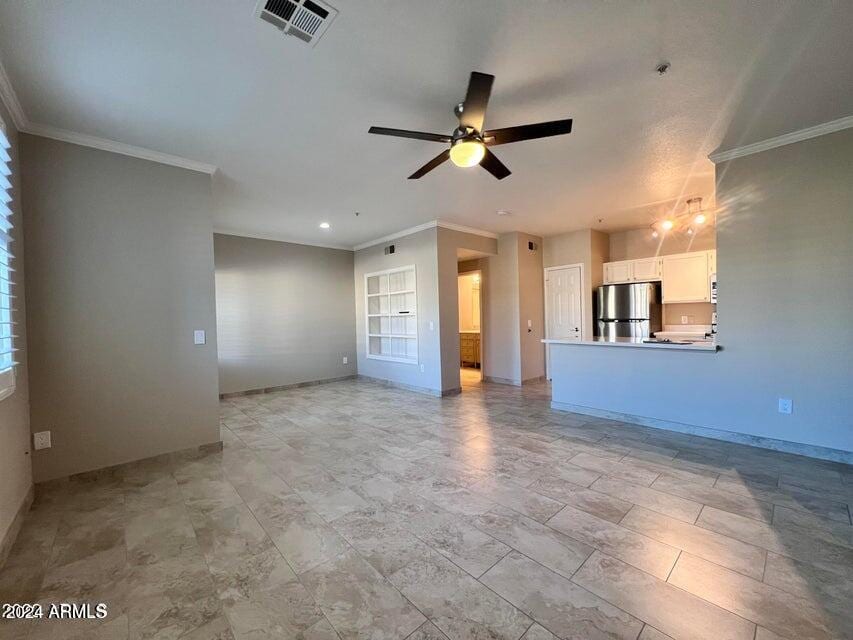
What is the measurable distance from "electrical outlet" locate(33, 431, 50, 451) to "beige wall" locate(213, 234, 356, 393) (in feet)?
10.5

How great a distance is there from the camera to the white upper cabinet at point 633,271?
5938mm

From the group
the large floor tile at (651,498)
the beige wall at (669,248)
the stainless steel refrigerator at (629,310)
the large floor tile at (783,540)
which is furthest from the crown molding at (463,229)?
the large floor tile at (783,540)

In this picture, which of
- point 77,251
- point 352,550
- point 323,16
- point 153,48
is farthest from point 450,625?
point 77,251

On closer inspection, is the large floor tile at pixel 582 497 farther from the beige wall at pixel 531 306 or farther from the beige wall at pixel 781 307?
the beige wall at pixel 531 306

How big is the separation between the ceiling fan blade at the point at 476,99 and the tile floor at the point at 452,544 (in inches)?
99.7

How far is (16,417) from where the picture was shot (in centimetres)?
241

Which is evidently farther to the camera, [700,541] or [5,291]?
[5,291]

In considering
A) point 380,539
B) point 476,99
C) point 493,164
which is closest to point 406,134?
point 476,99

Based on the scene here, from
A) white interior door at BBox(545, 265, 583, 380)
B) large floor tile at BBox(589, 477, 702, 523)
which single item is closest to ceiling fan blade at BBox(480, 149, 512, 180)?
large floor tile at BBox(589, 477, 702, 523)

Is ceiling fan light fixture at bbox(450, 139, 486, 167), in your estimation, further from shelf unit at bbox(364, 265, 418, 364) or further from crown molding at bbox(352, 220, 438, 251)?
shelf unit at bbox(364, 265, 418, 364)

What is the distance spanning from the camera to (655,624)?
1462mm

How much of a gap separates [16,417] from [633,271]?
7.66m

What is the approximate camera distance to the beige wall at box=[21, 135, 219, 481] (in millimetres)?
2785

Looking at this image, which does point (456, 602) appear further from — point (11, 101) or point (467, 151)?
point (11, 101)
